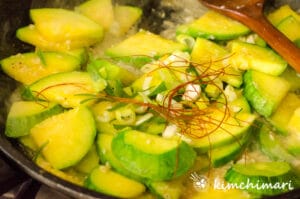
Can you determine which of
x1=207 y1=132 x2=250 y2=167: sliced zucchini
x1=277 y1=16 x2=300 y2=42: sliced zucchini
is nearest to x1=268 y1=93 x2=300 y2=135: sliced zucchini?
x1=207 y1=132 x2=250 y2=167: sliced zucchini

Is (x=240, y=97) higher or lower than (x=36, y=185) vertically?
higher

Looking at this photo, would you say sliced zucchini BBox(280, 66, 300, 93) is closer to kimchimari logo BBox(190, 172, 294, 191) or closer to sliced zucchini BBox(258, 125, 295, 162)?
sliced zucchini BBox(258, 125, 295, 162)

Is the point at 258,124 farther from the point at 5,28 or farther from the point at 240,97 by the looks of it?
the point at 5,28

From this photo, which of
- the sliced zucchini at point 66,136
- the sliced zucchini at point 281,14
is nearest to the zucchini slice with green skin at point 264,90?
the sliced zucchini at point 281,14

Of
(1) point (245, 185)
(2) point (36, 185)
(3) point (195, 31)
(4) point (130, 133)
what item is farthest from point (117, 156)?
(3) point (195, 31)

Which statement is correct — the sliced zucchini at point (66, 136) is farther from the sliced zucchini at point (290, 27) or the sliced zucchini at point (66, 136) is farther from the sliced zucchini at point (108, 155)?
the sliced zucchini at point (290, 27)

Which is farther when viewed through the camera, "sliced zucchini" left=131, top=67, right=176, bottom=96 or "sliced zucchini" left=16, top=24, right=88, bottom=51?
"sliced zucchini" left=16, top=24, right=88, bottom=51
